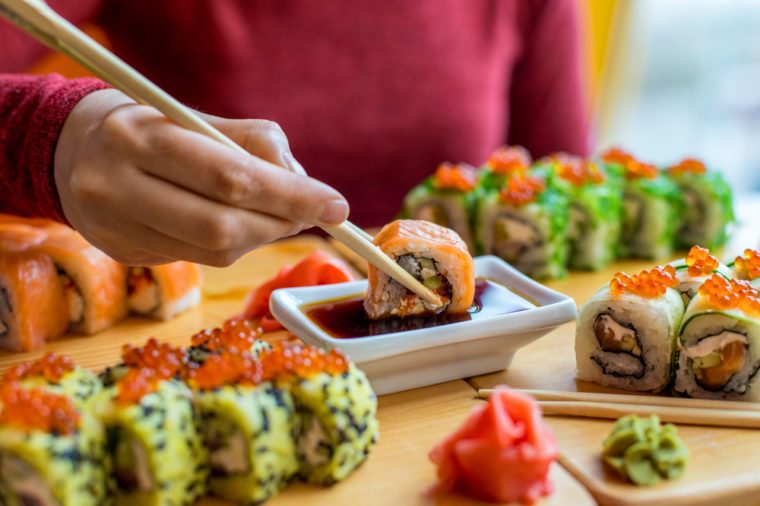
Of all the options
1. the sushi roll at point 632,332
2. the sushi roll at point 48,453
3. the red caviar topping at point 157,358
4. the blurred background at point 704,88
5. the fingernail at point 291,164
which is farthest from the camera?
the blurred background at point 704,88

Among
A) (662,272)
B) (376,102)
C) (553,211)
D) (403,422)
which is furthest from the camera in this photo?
(376,102)

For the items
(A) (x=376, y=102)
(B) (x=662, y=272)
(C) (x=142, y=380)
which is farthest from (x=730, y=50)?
(C) (x=142, y=380)

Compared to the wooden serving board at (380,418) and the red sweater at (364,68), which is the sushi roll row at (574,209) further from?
the wooden serving board at (380,418)

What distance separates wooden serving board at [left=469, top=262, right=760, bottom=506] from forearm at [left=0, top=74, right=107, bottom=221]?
3.03 feet

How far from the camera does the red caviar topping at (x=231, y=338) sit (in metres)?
1.33

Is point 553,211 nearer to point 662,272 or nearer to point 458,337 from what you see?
point 662,272

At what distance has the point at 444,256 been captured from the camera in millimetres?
1615

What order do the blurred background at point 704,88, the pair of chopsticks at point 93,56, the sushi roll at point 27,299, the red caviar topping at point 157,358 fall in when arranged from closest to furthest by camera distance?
1. the pair of chopsticks at point 93,56
2. the red caviar topping at point 157,358
3. the sushi roll at point 27,299
4. the blurred background at point 704,88

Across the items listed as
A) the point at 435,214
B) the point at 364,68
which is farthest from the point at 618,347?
the point at 364,68

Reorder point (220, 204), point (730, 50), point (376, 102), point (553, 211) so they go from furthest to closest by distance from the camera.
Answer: point (730, 50)
point (376, 102)
point (553, 211)
point (220, 204)

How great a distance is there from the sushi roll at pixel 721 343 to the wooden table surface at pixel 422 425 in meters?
0.11

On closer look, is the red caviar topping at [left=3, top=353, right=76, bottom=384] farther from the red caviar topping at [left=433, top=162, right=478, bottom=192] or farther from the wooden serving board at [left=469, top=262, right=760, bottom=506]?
the red caviar topping at [left=433, top=162, right=478, bottom=192]

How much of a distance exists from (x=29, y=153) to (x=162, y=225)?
42 centimetres

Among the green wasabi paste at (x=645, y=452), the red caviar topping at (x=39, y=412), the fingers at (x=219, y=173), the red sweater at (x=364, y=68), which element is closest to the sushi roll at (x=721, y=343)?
the green wasabi paste at (x=645, y=452)
